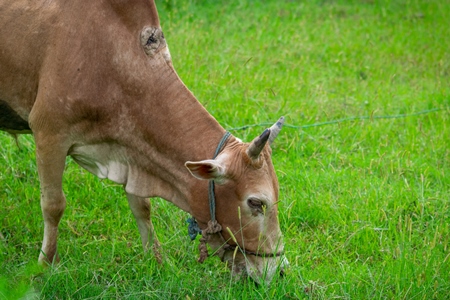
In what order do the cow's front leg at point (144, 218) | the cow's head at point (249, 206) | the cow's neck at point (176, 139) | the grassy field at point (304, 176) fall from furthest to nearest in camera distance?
1. the cow's front leg at point (144, 218)
2. the grassy field at point (304, 176)
3. the cow's neck at point (176, 139)
4. the cow's head at point (249, 206)

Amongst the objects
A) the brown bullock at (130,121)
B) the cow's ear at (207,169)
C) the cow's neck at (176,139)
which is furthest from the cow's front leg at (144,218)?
the cow's ear at (207,169)

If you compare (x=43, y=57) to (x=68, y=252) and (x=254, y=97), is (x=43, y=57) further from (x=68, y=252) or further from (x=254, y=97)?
(x=254, y=97)

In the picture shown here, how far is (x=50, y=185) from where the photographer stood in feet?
14.2

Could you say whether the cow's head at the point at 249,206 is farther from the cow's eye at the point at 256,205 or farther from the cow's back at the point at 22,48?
the cow's back at the point at 22,48

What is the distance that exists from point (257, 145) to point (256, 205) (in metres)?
0.35

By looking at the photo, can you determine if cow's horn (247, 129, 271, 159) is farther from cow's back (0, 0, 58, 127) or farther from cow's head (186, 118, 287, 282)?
cow's back (0, 0, 58, 127)

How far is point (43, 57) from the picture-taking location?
4.18 metres

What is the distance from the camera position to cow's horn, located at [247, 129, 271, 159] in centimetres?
360

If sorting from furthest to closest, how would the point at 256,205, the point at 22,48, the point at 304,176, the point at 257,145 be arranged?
1. the point at 304,176
2. the point at 22,48
3. the point at 256,205
4. the point at 257,145

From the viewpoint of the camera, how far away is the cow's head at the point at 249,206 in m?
3.80

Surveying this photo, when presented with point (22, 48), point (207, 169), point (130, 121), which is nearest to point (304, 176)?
point (130, 121)

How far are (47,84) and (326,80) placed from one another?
13.2 feet

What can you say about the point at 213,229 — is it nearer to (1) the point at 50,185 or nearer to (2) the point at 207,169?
(2) the point at 207,169

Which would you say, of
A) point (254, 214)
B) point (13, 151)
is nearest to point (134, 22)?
point (254, 214)
